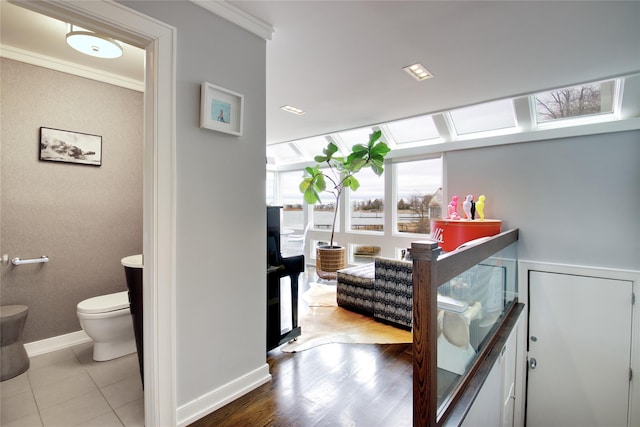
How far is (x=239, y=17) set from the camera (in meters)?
1.78

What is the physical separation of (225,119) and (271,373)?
70.1 inches

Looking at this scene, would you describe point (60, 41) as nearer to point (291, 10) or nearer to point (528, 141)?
point (291, 10)

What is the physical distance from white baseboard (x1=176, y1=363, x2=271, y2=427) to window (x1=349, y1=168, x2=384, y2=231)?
352 centimetres

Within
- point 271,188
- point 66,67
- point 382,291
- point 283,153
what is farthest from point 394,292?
point 271,188

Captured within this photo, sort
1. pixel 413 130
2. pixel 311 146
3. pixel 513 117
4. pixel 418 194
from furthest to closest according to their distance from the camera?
pixel 311 146 → pixel 418 194 → pixel 413 130 → pixel 513 117

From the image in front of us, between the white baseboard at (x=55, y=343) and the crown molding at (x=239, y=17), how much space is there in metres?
2.83

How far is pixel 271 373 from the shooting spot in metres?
2.11

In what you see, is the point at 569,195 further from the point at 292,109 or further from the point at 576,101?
the point at 292,109

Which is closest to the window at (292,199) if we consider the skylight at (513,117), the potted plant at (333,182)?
the potted plant at (333,182)

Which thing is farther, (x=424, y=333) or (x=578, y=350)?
(x=578, y=350)

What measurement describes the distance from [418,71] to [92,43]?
2489 mm

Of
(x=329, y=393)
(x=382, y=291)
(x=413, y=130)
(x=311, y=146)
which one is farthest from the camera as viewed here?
(x=311, y=146)

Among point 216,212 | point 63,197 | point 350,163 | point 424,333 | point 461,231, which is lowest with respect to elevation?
point 424,333

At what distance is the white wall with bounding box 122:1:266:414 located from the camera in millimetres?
1561
